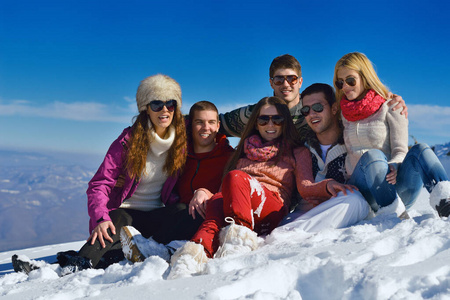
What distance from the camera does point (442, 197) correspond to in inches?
124

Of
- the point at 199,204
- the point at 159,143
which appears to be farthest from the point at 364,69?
the point at 159,143

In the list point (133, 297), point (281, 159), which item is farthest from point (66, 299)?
point (281, 159)

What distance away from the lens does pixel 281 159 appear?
151 inches

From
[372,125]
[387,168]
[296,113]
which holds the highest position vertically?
[296,113]

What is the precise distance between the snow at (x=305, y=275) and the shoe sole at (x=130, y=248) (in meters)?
0.29

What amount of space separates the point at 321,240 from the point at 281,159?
1075 mm

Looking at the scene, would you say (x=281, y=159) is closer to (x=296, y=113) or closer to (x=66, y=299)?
(x=296, y=113)

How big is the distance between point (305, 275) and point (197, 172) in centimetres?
220

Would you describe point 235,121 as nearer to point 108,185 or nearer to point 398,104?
point 108,185

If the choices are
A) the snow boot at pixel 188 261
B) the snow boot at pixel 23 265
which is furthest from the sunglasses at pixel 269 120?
the snow boot at pixel 23 265

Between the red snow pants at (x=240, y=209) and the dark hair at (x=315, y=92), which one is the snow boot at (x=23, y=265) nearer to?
the red snow pants at (x=240, y=209)

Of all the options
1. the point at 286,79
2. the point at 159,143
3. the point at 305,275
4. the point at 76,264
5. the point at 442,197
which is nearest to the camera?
the point at 305,275

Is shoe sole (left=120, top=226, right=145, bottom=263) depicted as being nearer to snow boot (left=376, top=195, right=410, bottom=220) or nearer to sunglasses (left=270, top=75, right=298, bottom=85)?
snow boot (left=376, top=195, right=410, bottom=220)

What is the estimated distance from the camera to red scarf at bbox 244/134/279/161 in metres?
3.81
